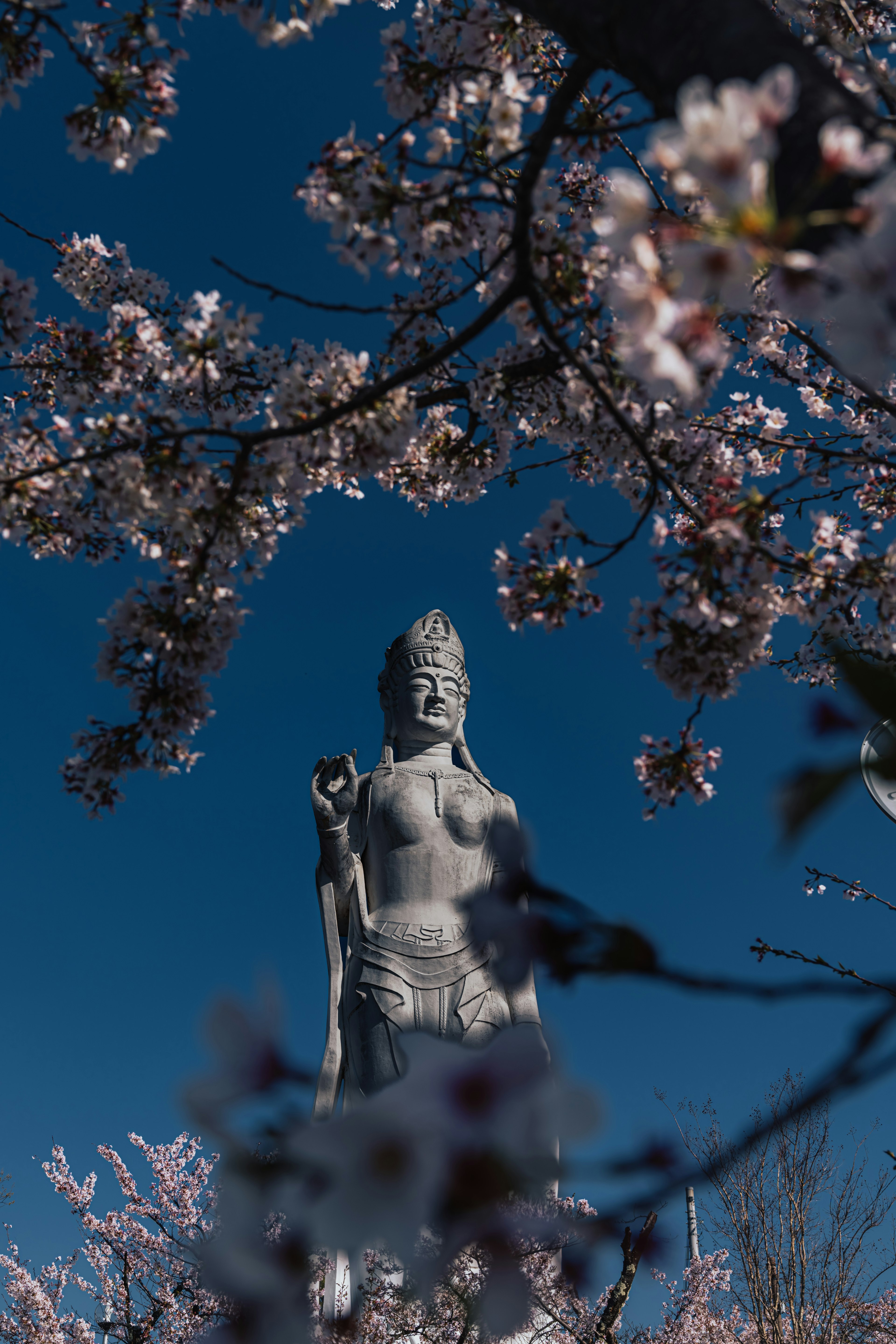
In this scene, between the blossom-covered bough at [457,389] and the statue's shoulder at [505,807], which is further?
the statue's shoulder at [505,807]

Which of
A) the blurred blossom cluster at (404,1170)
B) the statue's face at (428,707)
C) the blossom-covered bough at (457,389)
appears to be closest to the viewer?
the blurred blossom cluster at (404,1170)

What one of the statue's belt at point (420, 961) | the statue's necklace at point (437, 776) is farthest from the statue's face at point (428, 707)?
the statue's belt at point (420, 961)

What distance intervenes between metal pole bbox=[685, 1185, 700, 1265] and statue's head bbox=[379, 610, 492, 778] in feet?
23.7

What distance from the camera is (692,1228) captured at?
11.2 m

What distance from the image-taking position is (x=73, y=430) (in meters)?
2.83

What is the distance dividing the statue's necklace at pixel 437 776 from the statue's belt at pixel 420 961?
97 cm

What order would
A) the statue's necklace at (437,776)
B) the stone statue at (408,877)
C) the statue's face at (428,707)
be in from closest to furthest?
the stone statue at (408,877)
the statue's necklace at (437,776)
the statue's face at (428,707)

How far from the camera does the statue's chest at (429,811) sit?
20.6 ft

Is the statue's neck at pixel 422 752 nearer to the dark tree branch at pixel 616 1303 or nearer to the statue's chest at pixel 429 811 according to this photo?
the statue's chest at pixel 429 811

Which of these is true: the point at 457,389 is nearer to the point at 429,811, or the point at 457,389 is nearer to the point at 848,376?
the point at 848,376

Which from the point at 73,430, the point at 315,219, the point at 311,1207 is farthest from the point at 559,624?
the point at 311,1207

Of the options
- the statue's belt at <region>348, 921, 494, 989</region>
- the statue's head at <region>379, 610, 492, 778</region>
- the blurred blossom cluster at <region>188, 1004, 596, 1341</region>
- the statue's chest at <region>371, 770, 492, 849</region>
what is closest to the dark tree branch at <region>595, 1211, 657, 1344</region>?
the statue's belt at <region>348, 921, 494, 989</region>

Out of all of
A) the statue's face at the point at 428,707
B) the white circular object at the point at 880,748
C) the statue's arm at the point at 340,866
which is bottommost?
the white circular object at the point at 880,748

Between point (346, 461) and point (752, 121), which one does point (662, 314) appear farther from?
point (346, 461)
